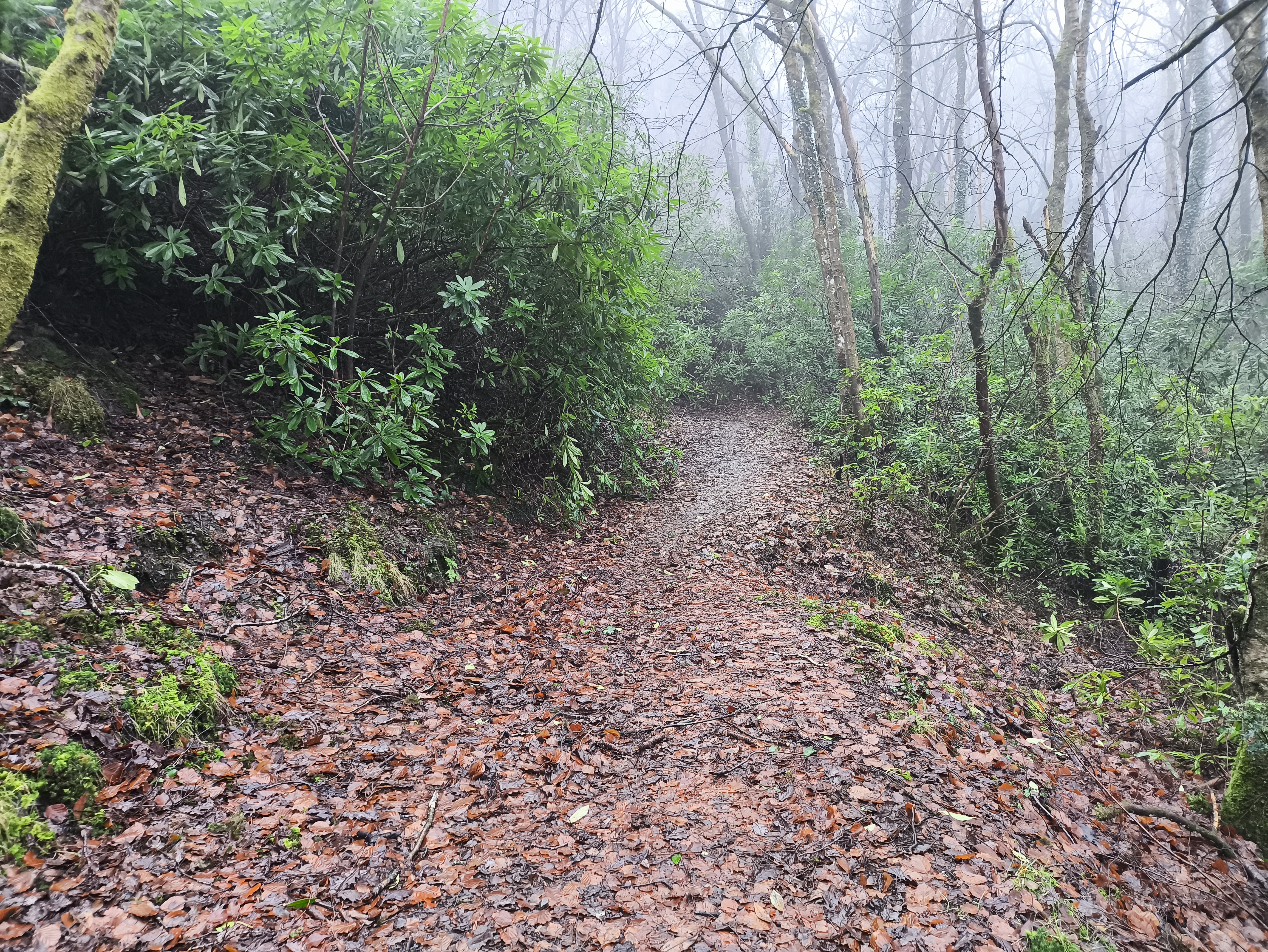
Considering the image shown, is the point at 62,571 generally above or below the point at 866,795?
above

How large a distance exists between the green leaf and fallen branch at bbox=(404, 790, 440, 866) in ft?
6.91

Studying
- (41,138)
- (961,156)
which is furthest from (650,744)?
(961,156)

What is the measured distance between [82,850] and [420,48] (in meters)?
7.04

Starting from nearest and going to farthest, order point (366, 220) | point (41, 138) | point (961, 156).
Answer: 1. point (41, 138)
2. point (366, 220)
3. point (961, 156)

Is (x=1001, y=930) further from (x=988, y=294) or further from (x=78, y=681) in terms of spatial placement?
(x=988, y=294)

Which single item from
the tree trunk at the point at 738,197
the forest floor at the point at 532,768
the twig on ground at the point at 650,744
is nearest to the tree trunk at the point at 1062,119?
Result: the forest floor at the point at 532,768

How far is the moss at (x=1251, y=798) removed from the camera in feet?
10.2

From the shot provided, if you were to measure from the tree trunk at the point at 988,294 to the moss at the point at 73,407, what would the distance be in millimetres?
6990

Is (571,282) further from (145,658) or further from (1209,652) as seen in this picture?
(1209,652)

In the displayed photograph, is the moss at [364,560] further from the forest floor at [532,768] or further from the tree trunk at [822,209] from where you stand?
the tree trunk at [822,209]

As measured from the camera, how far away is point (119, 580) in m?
3.46

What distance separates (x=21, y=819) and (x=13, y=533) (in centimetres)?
187

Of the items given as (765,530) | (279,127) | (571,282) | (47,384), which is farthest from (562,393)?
(47,384)

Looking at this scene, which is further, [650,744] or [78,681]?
[650,744]
